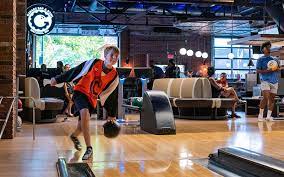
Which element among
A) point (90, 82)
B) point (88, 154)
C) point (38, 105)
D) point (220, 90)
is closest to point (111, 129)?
point (88, 154)

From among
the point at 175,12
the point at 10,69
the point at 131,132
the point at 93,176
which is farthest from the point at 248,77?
the point at 93,176

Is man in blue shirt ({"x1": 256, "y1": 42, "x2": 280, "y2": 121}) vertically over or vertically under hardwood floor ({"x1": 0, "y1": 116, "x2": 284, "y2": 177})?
over

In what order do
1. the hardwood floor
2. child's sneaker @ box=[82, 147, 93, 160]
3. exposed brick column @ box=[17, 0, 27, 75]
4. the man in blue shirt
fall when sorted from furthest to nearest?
1. the man in blue shirt
2. exposed brick column @ box=[17, 0, 27, 75]
3. child's sneaker @ box=[82, 147, 93, 160]
4. the hardwood floor

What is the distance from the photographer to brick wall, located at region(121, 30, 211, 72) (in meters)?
23.1

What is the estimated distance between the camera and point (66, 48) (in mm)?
23031

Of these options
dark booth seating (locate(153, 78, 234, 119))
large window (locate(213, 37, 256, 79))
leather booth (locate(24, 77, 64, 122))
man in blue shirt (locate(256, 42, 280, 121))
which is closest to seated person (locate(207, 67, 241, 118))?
dark booth seating (locate(153, 78, 234, 119))

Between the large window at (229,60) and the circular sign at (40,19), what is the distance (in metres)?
14.3

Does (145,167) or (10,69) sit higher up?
(10,69)

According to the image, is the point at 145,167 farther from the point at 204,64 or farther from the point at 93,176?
the point at 204,64

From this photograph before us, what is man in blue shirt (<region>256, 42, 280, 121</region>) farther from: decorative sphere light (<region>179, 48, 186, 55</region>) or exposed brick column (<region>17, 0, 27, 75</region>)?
decorative sphere light (<region>179, 48, 186, 55</region>)

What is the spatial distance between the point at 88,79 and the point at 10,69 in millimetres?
2343

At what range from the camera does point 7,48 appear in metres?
6.98

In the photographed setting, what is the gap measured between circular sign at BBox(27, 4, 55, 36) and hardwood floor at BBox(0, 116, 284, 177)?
410 cm

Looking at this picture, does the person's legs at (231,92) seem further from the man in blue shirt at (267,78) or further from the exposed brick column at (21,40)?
the exposed brick column at (21,40)
